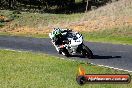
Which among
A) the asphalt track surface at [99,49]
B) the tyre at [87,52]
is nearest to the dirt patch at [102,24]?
the asphalt track surface at [99,49]

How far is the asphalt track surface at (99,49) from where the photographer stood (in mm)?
24547

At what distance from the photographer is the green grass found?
→ 58.8ft

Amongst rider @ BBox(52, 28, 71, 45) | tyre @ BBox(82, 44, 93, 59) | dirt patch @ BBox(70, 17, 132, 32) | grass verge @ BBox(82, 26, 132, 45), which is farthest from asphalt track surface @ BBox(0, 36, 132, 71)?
dirt patch @ BBox(70, 17, 132, 32)

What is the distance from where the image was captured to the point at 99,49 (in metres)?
30.3

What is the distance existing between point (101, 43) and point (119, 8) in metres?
18.5

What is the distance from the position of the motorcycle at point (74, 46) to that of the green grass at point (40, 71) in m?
1.19

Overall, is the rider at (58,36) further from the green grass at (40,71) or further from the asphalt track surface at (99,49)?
the asphalt track surface at (99,49)

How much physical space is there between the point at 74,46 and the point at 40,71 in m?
5.45

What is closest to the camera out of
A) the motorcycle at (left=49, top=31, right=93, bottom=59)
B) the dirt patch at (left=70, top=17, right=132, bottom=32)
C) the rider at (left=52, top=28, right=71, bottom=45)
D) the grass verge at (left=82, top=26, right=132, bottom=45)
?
the motorcycle at (left=49, top=31, right=93, bottom=59)

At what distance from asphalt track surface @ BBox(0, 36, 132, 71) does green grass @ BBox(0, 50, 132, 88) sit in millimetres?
1845

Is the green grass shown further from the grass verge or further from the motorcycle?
the grass verge

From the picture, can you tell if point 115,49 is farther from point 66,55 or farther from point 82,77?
point 82,77

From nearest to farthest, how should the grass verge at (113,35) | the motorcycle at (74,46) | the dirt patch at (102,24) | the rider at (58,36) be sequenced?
the motorcycle at (74,46)
the rider at (58,36)
the grass verge at (113,35)
the dirt patch at (102,24)

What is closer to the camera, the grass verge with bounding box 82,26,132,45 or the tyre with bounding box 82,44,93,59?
the tyre with bounding box 82,44,93,59
